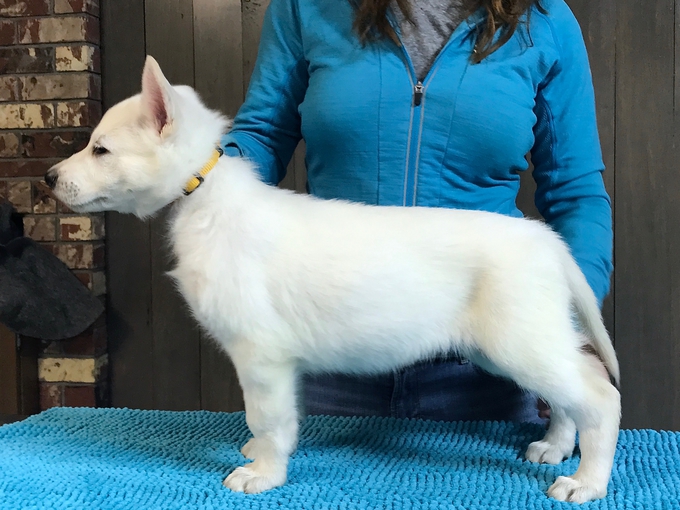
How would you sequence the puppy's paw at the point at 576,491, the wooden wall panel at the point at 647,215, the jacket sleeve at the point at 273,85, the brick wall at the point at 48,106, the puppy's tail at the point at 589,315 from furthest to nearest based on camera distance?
1. the brick wall at the point at 48,106
2. the wooden wall panel at the point at 647,215
3. the jacket sleeve at the point at 273,85
4. the puppy's tail at the point at 589,315
5. the puppy's paw at the point at 576,491

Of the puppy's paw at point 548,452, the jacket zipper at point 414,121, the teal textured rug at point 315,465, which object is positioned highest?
the jacket zipper at point 414,121

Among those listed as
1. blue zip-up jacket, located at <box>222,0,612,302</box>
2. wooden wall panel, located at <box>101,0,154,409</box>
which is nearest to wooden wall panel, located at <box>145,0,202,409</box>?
wooden wall panel, located at <box>101,0,154,409</box>

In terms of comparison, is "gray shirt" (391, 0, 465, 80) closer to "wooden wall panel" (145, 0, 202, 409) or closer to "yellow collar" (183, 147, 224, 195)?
"yellow collar" (183, 147, 224, 195)

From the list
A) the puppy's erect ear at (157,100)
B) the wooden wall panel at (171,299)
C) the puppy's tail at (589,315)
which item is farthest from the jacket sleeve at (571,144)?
the wooden wall panel at (171,299)

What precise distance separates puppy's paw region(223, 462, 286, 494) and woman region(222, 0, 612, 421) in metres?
0.42

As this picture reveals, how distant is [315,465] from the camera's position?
3.83 ft

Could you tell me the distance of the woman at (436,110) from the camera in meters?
1.28

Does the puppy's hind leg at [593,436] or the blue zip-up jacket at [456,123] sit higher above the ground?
the blue zip-up jacket at [456,123]

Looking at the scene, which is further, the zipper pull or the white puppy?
the zipper pull

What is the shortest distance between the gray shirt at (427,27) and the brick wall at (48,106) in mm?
1499

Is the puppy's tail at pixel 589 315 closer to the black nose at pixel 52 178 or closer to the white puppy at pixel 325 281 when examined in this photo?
the white puppy at pixel 325 281

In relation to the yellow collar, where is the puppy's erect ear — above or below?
above

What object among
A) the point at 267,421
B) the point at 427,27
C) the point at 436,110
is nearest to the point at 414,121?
the point at 436,110

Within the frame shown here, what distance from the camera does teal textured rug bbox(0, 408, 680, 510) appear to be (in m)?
1.00
